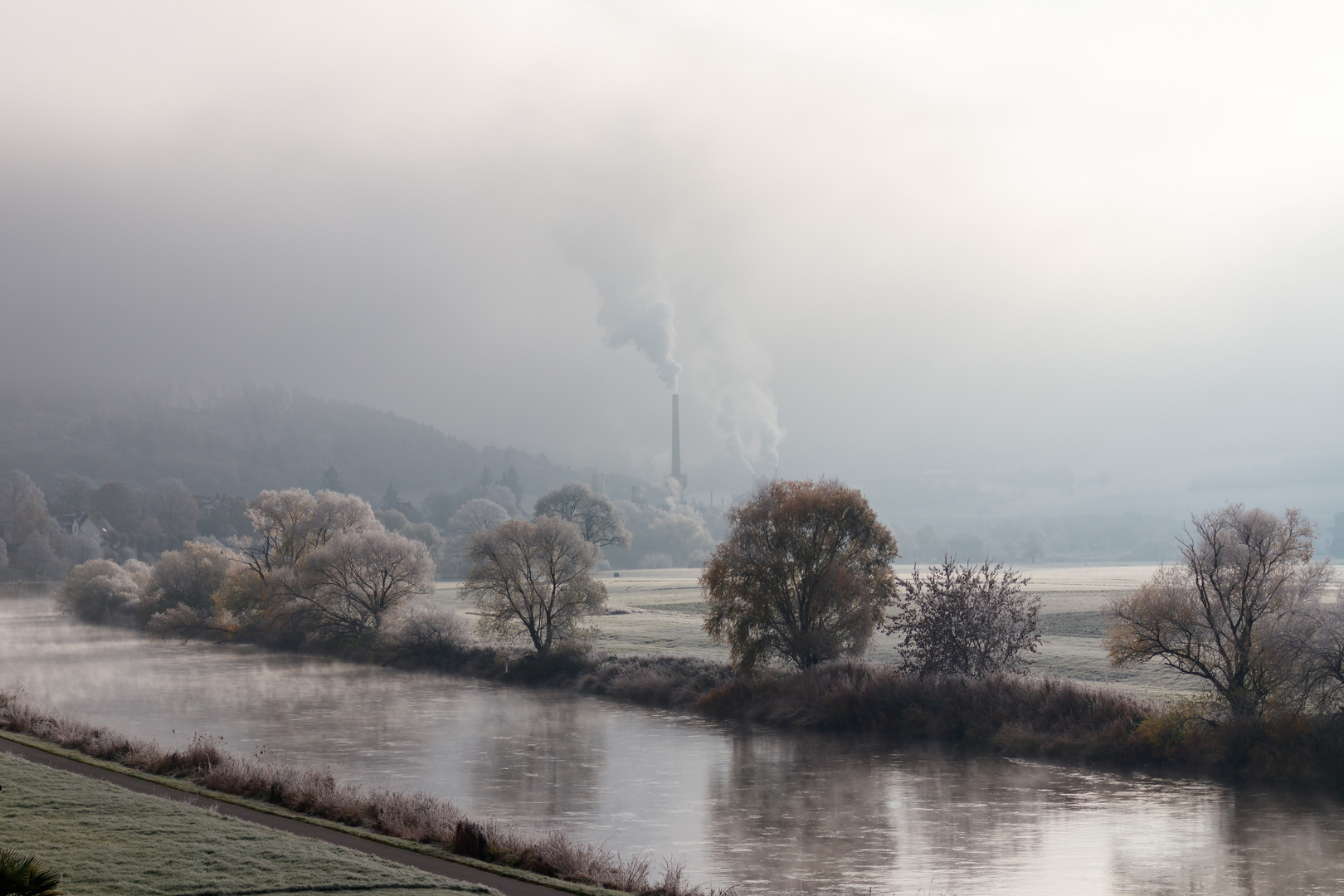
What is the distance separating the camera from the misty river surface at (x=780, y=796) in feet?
69.6

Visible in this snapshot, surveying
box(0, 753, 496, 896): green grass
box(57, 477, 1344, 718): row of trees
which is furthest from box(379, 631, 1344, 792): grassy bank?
box(0, 753, 496, 896): green grass

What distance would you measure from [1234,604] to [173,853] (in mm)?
28912

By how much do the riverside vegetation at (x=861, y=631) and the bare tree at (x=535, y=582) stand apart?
11 cm

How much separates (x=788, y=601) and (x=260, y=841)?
99.5 ft

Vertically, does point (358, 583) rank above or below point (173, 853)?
above

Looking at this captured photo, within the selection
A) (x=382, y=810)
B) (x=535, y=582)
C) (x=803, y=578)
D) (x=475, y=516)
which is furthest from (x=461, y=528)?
(x=382, y=810)

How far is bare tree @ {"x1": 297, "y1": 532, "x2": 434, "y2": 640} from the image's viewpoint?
68.6m

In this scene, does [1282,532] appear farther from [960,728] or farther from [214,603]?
[214,603]

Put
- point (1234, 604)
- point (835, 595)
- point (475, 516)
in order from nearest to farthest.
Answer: point (1234, 604), point (835, 595), point (475, 516)

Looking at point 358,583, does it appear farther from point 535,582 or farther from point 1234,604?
point 1234,604

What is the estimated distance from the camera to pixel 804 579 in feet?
148

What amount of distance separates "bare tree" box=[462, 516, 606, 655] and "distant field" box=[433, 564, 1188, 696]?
3.36 m

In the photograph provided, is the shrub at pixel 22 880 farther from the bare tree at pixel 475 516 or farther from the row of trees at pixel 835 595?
the bare tree at pixel 475 516

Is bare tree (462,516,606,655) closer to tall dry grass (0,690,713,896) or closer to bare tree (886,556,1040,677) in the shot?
bare tree (886,556,1040,677)
